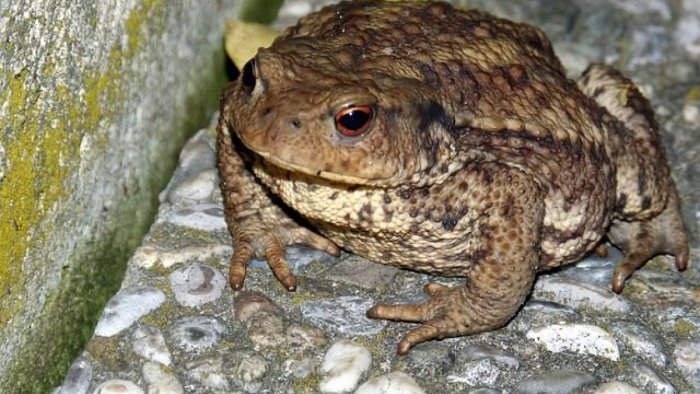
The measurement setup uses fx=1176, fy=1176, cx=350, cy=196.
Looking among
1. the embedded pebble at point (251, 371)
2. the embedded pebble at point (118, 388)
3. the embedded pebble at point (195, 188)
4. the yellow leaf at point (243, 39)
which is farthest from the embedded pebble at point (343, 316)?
the yellow leaf at point (243, 39)

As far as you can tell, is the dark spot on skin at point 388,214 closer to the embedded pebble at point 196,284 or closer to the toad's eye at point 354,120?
the toad's eye at point 354,120

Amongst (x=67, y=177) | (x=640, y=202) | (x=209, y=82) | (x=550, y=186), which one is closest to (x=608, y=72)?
(x=640, y=202)

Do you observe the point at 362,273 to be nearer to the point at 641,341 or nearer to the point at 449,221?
the point at 449,221

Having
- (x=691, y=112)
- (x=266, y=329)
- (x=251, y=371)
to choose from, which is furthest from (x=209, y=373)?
(x=691, y=112)

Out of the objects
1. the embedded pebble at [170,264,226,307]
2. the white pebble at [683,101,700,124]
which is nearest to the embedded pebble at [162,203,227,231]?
the embedded pebble at [170,264,226,307]

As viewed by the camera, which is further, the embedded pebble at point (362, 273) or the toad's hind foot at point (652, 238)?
the toad's hind foot at point (652, 238)

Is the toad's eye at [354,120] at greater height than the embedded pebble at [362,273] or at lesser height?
greater

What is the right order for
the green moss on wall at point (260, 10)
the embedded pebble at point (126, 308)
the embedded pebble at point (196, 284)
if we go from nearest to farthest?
the embedded pebble at point (126, 308), the embedded pebble at point (196, 284), the green moss on wall at point (260, 10)

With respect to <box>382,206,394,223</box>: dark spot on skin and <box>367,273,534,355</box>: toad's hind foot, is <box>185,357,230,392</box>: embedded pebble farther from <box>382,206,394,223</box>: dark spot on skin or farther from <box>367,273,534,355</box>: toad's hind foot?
<box>382,206,394,223</box>: dark spot on skin
